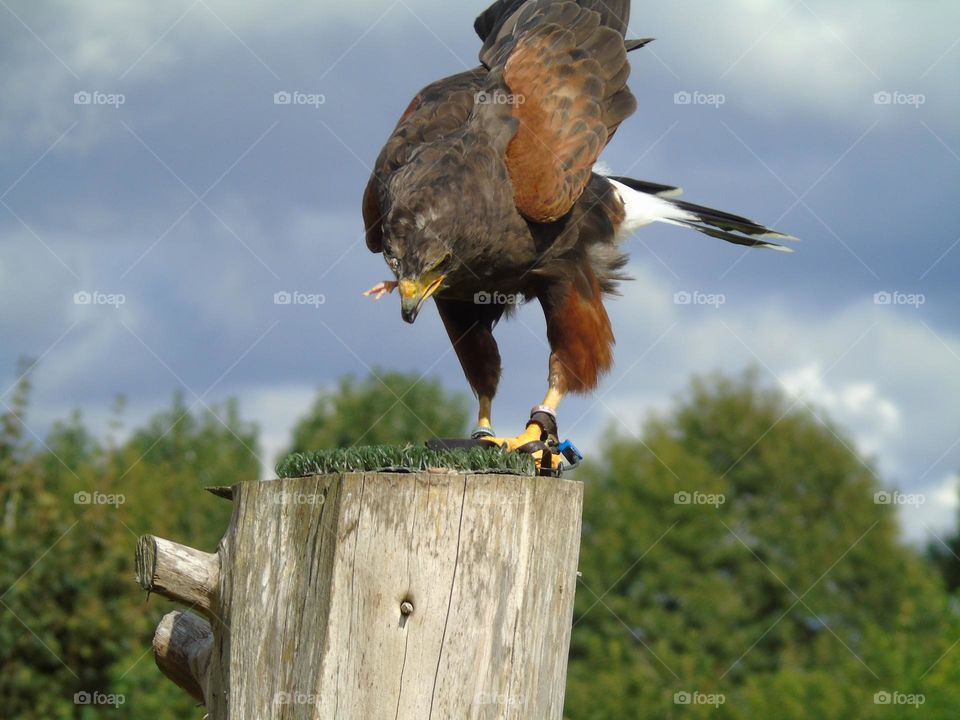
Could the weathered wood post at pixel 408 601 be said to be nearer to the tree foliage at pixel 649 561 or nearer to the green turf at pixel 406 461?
the green turf at pixel 406 461

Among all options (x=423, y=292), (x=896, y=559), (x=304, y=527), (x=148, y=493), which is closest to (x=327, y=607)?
(x=304, y=527)

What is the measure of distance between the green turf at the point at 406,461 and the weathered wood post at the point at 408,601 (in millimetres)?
136

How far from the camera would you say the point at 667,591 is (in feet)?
81.4

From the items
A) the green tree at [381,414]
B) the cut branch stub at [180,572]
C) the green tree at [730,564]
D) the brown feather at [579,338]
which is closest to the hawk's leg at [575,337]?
the brown feather at [579,338]

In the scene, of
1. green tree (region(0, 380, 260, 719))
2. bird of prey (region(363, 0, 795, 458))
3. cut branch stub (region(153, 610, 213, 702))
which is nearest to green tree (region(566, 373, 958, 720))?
green tree (region(0, 380, 260, 719))

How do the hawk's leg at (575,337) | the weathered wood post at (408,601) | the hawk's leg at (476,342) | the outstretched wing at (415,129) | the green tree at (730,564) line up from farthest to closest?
the green tree at (730,564) → the hawk's leg at (476,342) → the hawk's leg at (575,337) → the outstretched wing at (415,129) → the weathered wood post at (408,601)

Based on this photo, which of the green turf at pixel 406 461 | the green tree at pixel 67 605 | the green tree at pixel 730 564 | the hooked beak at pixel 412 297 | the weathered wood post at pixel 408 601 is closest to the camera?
the weathered wood post at pixel 408 601

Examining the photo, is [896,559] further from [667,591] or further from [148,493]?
[148,493]

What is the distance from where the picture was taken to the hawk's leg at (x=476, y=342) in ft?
18.5

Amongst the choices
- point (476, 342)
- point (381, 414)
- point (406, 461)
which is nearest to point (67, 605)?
point (476, 342)

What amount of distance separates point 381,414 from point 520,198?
22265 millimetres

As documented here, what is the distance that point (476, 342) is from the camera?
568cm

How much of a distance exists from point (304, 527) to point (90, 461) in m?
11.7

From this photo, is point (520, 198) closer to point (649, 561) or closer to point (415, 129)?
point (415, 129)
